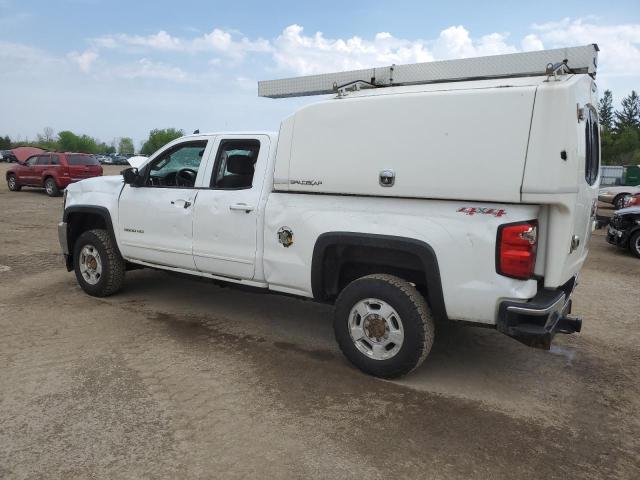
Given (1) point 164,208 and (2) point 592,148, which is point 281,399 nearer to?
(1) point 164,208

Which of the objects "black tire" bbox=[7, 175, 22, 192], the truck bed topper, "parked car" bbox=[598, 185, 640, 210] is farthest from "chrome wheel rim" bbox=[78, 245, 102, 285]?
"black tire" bbox=[7, 175, 22, 192]

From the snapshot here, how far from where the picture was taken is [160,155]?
18.1 ft

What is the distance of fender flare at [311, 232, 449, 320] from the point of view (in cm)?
371

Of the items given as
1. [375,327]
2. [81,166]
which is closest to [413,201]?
[375,327]

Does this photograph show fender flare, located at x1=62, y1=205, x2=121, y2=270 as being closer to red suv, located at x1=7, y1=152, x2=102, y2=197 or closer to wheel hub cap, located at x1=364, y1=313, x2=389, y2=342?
wheel hub cap, located at x1=364, y1=313, x2=389, y2=342

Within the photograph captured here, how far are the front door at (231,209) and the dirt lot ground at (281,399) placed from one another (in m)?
0.74

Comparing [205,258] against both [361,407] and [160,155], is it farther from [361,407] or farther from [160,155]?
[361,407]

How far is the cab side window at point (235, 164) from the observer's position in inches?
190

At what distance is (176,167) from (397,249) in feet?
9.63

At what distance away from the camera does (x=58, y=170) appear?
19.2 meters

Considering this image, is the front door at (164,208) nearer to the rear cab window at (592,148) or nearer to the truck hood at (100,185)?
the truck hood at (100,185)

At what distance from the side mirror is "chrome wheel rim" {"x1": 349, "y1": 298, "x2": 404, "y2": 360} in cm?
293

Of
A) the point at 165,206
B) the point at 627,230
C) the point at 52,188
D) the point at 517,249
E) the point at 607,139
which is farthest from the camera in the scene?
the point at 607,139

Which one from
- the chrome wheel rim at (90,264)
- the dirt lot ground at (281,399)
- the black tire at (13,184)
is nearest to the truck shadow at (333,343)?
the dirt lot ground at (281,399)
